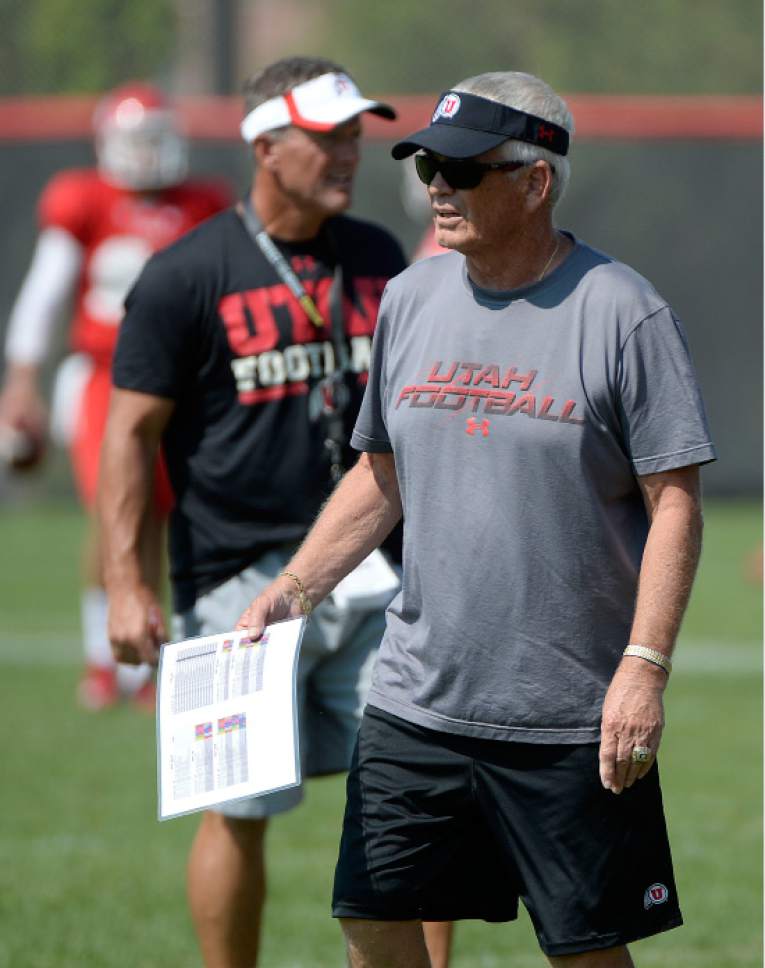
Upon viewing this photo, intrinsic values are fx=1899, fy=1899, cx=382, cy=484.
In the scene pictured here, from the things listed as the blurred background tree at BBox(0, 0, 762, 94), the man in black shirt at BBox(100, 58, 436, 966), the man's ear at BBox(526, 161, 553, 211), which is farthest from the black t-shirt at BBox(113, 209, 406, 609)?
the blurred background tree at BBox(0, 0, 762, 94)

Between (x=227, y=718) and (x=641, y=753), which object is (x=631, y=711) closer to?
(x=641, y=753)

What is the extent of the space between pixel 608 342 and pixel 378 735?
3.01ft

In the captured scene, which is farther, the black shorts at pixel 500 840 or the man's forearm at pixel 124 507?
the man's forearm at pixel 124 507

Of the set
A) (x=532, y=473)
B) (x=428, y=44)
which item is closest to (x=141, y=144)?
(x=532, y=473)

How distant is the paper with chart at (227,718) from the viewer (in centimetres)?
346

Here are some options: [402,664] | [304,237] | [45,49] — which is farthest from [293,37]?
[402,664]

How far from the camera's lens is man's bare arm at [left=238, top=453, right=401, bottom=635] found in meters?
3.76

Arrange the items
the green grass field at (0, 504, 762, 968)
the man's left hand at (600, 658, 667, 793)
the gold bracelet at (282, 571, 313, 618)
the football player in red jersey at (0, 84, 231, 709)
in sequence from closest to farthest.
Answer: the man's left hand at (600, 658, 667, 793) < the gold bracelet at (282, 571, 313, 618) < the green grass field at (0, 504, 762, 968) < the football player in red jersey at (0, 84, 231, 709)

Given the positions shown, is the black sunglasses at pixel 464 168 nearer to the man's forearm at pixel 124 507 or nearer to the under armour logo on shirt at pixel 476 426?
the under armour logo on shirt at pixel 476 426

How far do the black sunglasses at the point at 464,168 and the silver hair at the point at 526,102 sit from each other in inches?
0.6

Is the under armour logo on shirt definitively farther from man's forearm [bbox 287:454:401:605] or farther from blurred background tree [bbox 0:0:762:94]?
blurred background tree [bbox 0:0:762:94]

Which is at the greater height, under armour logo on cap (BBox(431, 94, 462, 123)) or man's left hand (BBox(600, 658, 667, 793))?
under armour logo on cap (BBox(431, 94, 462, 123))

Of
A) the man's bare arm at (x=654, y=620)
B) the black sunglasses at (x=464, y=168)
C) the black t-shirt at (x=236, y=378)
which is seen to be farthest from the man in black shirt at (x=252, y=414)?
the man's bare arm at (x=654, y=620)

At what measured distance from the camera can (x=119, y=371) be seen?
4594 mm
